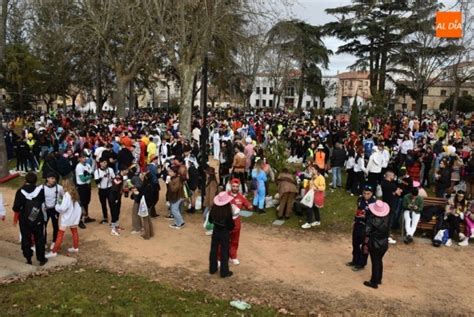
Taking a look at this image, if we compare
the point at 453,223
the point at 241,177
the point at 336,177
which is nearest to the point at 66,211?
the point at 241,177

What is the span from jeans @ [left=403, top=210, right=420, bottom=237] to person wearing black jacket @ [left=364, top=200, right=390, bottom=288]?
9.21 ft

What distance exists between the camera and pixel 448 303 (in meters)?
6.93

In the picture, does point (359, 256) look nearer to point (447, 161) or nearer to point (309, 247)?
point (309, 247)

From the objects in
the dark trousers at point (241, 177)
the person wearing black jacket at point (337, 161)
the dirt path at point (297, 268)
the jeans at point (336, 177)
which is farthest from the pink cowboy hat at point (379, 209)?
the jeans at point (336, 177)

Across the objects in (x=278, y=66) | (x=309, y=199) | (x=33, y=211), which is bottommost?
(x=309, y=199)

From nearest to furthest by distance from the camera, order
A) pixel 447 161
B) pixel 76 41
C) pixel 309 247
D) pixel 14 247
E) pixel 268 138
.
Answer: pixel 14 247 < pixel 309 247 < pixel 447 161 < pixel 268 138 < pixel 76 41

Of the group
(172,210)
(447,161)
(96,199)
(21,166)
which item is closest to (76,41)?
(21,166)

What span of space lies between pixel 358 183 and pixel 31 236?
30.5 ft

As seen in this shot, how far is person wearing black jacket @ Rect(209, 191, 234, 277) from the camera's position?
288 inches

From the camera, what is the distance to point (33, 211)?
24.4 feet

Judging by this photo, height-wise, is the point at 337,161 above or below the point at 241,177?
above

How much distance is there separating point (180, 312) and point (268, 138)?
15.0 metres

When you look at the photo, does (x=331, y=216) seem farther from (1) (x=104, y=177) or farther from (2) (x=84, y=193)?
(2) (x=84, y=193)

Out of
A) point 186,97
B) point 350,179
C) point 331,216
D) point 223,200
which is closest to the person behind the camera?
point 223,200
